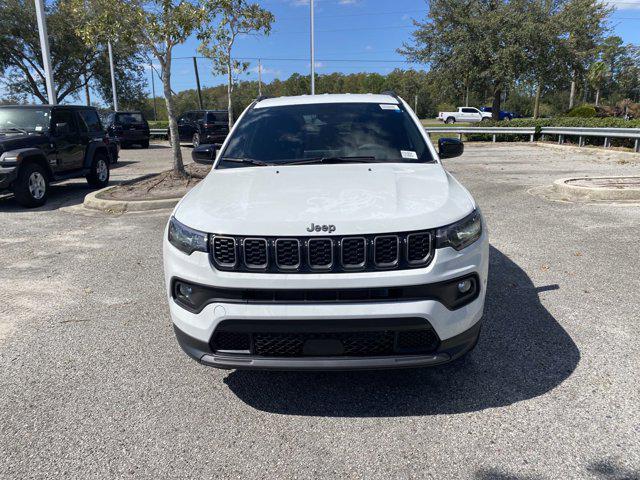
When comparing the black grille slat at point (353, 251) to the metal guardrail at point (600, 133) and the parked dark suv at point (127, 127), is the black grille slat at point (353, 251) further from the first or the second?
the parked dark suv at point (127, 127)

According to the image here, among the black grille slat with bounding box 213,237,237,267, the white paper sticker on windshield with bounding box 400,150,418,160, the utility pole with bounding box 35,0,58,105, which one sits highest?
the utility pole with bounding box 35,0,58,105

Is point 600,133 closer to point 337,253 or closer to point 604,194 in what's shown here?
point 604,194

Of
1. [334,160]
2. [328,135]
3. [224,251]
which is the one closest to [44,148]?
[328,135]

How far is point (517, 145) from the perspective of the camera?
22469 mm

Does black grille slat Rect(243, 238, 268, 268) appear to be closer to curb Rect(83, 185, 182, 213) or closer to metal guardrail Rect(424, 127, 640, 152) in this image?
curb Rect(83, 185, 182, 213)

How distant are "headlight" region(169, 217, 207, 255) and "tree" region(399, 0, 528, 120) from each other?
90.3ft

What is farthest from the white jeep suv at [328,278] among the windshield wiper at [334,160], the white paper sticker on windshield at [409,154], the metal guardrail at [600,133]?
the metal guardrail at [600,133]

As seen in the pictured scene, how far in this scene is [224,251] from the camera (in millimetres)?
2598

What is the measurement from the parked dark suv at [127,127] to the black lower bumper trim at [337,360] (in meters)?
21.8

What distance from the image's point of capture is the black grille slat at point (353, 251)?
2.51 m

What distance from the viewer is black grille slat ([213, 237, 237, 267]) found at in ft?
8.47

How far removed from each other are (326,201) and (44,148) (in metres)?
8.54

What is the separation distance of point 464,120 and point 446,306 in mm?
56019

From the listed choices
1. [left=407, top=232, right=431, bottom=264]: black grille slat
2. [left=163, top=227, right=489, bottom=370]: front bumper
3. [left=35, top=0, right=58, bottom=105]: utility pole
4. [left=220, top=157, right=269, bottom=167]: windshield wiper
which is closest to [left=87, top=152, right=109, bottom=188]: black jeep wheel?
[left=35, top=0, right=58, bottom=105]: utility pole
